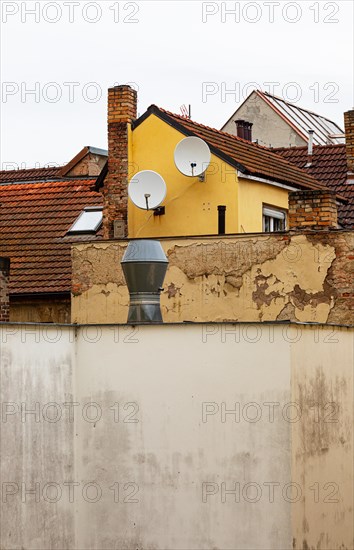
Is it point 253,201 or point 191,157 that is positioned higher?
point 191,157

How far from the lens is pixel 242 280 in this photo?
19.2 metres

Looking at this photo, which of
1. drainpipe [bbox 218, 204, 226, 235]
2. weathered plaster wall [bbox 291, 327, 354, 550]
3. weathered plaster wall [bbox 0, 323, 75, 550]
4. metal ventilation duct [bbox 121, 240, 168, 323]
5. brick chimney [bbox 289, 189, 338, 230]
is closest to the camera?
weathered plaster wall [bbox 0, 323, 75, 550]

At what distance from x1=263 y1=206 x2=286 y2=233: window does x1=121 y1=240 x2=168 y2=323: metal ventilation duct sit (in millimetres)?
6335

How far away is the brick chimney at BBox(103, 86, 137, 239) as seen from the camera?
23.0m

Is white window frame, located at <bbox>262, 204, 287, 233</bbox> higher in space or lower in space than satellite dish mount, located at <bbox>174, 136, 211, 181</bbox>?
lower

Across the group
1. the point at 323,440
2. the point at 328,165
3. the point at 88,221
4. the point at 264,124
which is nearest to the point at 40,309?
the point at 88,221

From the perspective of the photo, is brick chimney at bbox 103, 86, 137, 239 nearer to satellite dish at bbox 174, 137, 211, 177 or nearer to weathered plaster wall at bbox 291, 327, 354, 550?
satellite dish at bbox 174, 137, 211, 177

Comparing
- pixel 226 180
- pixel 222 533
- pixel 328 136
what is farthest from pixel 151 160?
pixel 328 136

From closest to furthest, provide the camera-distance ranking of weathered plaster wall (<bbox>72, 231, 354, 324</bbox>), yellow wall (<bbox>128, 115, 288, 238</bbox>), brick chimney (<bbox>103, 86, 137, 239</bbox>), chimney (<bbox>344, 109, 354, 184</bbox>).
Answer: weathered plaster wall (<bbox>72, 231, 354, 324</bbox>), yellow wall (<bbox>128, 115, 288, 238</bbox>), brick chimney (<bbox>103, 86, 137, 239</bbox>), chimney (<bbox>344, 109, 354, 184</bbox>)

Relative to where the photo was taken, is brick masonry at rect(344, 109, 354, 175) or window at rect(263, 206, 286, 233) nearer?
window at rect(263, 206, 286, 233)

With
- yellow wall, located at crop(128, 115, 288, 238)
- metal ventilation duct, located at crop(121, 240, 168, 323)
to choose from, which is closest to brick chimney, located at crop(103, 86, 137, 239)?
yellow wall, located at crop(128, 115, 288, 238)

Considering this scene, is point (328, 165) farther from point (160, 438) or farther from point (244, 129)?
point (160, 438)

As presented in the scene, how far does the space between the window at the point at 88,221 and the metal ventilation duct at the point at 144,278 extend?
10.1 meters

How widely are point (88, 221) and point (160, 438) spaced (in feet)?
43.3
